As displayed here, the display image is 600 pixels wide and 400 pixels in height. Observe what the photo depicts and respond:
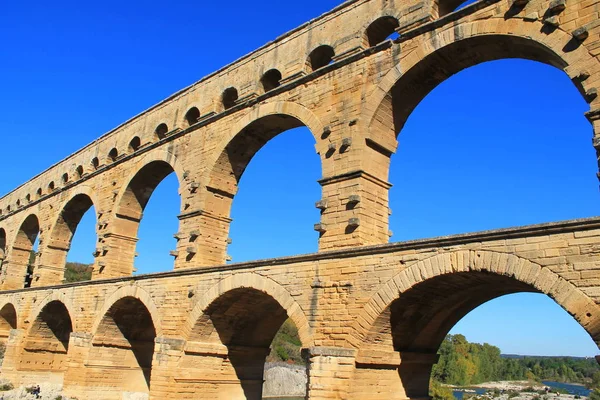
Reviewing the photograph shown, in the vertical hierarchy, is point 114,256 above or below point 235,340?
above

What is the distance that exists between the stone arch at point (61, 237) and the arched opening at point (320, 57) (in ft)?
39.1

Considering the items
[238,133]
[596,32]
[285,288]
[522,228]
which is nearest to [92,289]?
[238,133]

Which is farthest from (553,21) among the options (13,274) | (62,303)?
(13,274)

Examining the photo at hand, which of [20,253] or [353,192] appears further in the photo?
[20,253]

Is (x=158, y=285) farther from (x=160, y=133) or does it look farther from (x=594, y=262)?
(x=594, y=262)

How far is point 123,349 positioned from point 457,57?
1198cm

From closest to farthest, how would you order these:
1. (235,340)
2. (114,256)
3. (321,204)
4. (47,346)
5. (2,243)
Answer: (321,204)
(235,340)
(114,256)
(47,346)
(2,243)

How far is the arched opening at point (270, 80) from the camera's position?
13.5m

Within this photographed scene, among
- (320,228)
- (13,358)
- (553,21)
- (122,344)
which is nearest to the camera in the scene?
(553,21)

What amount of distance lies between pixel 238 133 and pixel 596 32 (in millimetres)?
8141

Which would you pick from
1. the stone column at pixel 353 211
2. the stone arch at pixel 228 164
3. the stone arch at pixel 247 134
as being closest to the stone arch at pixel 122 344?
the stone arch at pixel 228 164

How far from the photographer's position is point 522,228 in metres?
7.11

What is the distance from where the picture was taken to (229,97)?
14.8m

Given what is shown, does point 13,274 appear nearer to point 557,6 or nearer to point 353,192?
point 353,192
